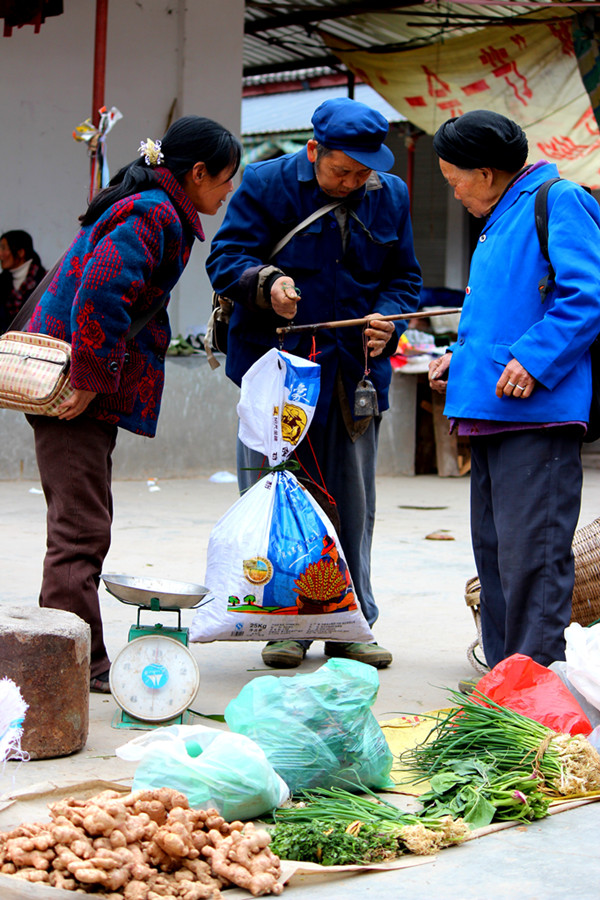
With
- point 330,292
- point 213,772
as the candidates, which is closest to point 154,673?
point 213,772

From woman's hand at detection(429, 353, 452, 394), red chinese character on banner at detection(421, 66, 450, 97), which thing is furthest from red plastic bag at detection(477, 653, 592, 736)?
red chinese character on banner at detection(421, 66, 450, 97)

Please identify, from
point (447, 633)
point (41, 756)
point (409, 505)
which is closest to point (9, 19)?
point (409, 505)

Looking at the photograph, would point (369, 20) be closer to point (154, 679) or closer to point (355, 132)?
point (355, 132)

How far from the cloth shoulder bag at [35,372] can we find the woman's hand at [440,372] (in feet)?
3.16

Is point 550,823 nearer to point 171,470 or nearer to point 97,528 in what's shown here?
point 97,528

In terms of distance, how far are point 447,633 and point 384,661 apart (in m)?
0.64

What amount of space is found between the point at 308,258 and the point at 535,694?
1753 mm

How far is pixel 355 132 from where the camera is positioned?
371 cm

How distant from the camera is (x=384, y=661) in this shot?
404cm

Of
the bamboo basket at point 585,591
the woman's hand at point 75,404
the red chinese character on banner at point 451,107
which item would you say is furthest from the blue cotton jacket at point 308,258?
the red chinese character on banner at point 451,107

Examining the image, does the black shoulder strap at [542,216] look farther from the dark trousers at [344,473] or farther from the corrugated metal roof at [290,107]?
the corrugated metal roof at [290,107]

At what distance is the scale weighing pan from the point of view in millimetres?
3121

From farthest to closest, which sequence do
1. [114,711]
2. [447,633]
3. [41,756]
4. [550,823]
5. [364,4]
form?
[364,4]
[447,633]
[114,711]
[41,756]
[550,823]

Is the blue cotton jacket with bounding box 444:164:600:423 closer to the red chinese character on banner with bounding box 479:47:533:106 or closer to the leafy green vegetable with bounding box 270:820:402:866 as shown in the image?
the leafy green vegetable with bounding box 270:820:402:866
